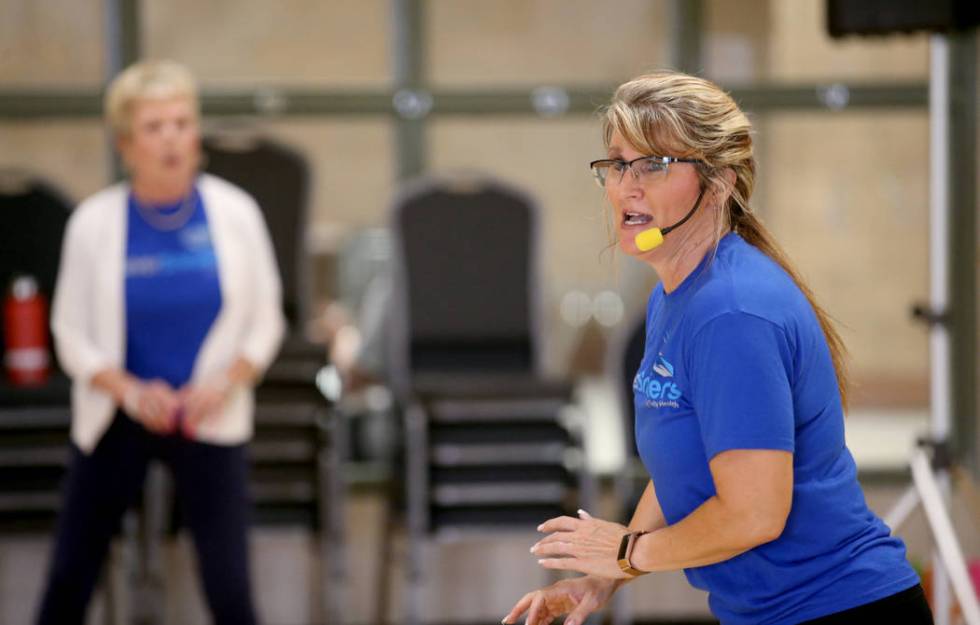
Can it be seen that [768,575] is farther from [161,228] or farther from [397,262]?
[397,262]

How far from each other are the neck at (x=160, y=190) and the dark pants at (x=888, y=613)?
2.23 metres

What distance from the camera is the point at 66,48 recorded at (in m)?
4.77

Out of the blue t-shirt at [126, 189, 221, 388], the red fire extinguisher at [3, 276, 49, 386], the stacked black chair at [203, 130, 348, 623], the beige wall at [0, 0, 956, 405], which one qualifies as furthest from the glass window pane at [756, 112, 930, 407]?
the red fire extinguisher at [3, 276, 49, 386]

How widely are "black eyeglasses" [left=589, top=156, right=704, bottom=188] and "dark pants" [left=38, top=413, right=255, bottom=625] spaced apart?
71.6 inches

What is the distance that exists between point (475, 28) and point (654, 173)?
10.6 ft

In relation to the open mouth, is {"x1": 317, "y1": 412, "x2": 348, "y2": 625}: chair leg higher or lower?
lower

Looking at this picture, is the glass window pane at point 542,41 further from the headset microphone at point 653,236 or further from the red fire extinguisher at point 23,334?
the headset microphone at point 653,236

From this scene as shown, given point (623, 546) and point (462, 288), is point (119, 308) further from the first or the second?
point (623, 546)

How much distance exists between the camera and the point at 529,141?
488 cm

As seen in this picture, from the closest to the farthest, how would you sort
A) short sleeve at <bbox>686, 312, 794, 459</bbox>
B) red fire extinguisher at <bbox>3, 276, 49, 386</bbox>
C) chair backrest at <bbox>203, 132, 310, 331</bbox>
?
short sleeve at <bbox>686, 312, 794, 459</bbox>, red fire extinguisher at <bbox>3, 276, 49, 386</bbox>, chair backrest at <bbox>203, 132, 310, 331</bbox>

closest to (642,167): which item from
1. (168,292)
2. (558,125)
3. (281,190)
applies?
(168,292)

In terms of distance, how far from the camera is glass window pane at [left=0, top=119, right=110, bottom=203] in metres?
4.75

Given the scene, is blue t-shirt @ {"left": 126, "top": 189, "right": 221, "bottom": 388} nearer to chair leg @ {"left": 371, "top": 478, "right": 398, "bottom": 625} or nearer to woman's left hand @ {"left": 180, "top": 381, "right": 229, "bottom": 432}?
woman's left hand @ {"left": 180, "top": 381, "right": 229, "bottom": 432}

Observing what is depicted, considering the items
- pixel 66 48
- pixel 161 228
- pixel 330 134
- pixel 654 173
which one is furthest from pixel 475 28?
pixel 654 173
